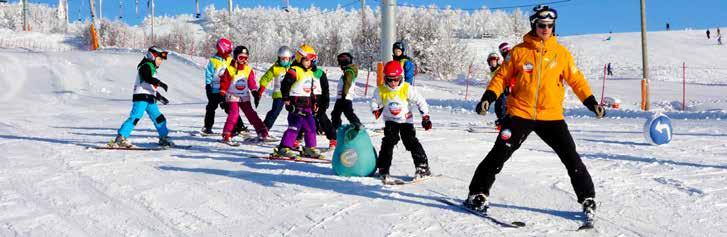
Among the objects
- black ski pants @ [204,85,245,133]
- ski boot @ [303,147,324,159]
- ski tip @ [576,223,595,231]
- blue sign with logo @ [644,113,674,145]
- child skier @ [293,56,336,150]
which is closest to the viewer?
ski tip @ [576,223,595,231]

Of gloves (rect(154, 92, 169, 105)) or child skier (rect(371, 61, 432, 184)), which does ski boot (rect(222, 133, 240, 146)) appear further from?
child skier (rect(371, 61, 432, 184))

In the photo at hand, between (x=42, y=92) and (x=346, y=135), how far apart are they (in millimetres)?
22005

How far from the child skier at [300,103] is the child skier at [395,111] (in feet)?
6.17

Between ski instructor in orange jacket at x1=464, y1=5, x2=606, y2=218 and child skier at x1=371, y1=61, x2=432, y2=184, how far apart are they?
1.61 m

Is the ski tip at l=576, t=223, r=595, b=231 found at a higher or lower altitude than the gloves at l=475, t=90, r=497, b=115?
lower

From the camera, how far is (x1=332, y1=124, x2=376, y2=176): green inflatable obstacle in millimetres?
7656

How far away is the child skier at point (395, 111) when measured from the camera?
7301mm

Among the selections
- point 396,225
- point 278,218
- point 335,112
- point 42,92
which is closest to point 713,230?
point 396,225

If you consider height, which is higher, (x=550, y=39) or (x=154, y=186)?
(x=550, y=39)

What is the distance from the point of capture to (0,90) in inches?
1030

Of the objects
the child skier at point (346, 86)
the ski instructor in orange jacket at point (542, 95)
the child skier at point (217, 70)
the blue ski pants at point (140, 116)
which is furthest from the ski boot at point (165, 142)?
the ski instructor in orange jacket at point (542, 95)

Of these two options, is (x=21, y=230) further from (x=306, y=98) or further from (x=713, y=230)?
(x=713, y=230)

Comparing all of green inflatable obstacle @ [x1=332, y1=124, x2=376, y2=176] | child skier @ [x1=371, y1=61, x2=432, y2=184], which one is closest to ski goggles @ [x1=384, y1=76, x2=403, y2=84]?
child skier @ [x1=371, y1=61, x2=432, y2=184]

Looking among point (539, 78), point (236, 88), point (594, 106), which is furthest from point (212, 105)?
point (594, 106)
